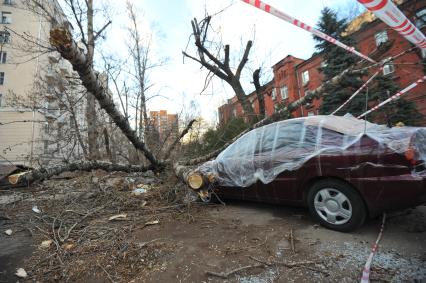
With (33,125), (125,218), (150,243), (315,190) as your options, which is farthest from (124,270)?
(33,125)

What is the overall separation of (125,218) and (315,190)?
3062 mm

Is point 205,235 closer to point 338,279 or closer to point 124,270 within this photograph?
point 124,270

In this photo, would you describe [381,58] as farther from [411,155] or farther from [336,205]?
[336,205]

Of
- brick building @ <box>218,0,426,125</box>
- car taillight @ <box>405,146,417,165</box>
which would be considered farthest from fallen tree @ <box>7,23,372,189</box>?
car taillight @ <box>405,146,417,165</box>

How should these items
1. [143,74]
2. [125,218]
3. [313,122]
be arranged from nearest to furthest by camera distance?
[313,122]
[125,218]
[143,74]

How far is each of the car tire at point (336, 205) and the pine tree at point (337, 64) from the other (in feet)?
39.5

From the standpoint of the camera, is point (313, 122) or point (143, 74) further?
point (143, 74)

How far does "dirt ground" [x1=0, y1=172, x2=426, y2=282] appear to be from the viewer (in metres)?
2.46

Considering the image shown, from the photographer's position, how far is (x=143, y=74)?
19484 millimetres

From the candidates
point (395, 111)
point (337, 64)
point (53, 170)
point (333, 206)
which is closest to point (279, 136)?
point (333, 206)

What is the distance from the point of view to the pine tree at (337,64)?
14.1m

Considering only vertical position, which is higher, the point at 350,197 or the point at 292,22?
the point at 292,22

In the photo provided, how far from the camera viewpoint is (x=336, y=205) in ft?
10.6

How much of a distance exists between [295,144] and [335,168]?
74cm
